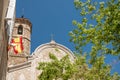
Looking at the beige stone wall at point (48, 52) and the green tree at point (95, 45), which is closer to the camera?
the green tree at point (95, 45)

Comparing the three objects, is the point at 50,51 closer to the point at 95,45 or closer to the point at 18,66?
the point at 18,66

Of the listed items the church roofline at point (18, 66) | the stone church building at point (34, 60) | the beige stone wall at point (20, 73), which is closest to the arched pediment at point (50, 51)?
the stone church building at point (34, 60)

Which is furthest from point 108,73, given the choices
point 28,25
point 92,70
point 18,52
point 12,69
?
point 28,25

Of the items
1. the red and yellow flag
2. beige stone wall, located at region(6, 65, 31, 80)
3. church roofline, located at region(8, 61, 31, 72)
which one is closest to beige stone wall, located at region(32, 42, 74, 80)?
church roofline, located at region(8, 61, 31, 72)

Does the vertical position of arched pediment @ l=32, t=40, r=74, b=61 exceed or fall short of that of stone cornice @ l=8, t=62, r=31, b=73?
it exceeds it

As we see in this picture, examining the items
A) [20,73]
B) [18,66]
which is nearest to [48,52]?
[18,66]

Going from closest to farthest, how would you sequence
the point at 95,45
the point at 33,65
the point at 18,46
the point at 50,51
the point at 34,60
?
the point at 95,45 → the point at 33,65 → the point at 34,60 → the point at 50,51 → the point at 18,46

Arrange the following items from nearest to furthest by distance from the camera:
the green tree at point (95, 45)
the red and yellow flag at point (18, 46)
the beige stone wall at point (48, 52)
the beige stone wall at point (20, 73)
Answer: the green tree at point (95, 45)
the beige stone wall at point (20, 73)
the beige stone wall at point (48, 52)
the red and yellow flag at point (18, 46)

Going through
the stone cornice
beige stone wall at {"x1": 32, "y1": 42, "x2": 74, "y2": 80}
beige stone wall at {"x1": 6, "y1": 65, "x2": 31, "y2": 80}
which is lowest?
beige stone wall at {"x1": 6, "y1": 65, "x2": 31, "y2": 80}

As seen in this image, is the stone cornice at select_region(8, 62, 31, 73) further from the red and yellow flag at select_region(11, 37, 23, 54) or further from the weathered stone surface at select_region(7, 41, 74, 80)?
the red and yellow flag at select_region(11, 37, 23, 54)

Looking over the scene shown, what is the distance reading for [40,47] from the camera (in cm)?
3781

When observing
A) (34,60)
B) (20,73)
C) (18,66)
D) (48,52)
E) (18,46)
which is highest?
(18,46)

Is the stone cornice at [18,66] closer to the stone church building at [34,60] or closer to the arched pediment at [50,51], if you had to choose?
the stone church building at [34,60]

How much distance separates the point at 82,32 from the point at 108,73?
3.70 metres
